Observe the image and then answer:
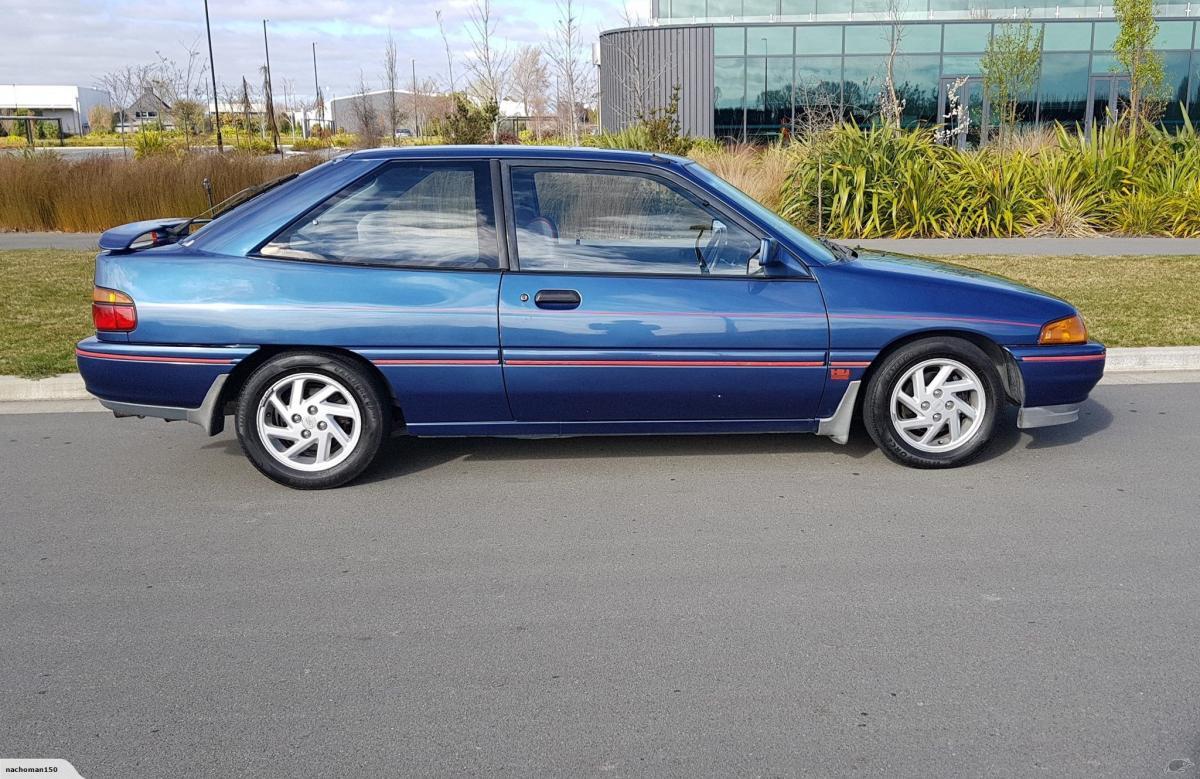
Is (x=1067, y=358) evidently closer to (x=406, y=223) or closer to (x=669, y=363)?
(x=669, y=363)

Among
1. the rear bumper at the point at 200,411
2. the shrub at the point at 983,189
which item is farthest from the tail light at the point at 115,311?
the shrub at the point at 983,189

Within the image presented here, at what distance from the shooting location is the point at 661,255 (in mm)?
5191

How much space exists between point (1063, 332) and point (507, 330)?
108 inches

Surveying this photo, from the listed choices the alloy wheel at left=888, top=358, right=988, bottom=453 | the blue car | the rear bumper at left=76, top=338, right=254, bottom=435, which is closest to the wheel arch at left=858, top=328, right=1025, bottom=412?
the blue car

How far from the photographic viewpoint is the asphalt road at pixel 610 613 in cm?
296

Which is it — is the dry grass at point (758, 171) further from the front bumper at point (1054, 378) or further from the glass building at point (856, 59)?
the glass building at point (856, 59)

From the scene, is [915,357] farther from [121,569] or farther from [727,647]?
[121,569]

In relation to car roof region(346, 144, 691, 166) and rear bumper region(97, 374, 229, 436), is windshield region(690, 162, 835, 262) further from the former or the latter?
rear bumper region(97, 374, 229, 436)

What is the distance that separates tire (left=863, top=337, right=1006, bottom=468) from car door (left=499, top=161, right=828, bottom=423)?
1.14 ft

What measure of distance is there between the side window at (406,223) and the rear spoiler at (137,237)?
2.26ft

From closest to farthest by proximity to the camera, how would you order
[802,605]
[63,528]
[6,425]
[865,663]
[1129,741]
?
[1129,741] → [865,663] → [802,605] → [63,528] → [6,425]

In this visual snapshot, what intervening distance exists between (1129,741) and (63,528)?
4136mm

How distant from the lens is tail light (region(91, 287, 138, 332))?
196 inches

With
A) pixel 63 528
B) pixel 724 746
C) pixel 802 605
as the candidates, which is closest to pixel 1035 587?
pixel 802 605
